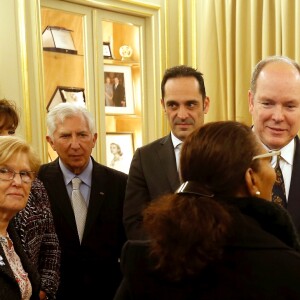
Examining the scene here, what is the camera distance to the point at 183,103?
2.38m

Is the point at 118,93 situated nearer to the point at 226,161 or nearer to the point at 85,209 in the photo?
the point at 85,209

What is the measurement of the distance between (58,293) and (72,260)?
17 centimetres

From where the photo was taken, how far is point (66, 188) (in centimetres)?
247

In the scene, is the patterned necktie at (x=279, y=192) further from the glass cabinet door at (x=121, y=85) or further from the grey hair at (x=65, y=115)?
the glass cabinet door at (x=121, y=85)

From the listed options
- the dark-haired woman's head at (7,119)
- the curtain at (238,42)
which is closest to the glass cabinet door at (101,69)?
the curtain at (238,42)

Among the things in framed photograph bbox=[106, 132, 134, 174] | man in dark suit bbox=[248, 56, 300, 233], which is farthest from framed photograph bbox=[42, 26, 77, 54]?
man in dark suit bbox=[248, 56, 300, 233]

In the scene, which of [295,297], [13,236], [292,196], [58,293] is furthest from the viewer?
[58,293]

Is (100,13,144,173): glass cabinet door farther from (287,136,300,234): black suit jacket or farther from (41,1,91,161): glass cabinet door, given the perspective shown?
(287,136,300,234): black suit jacket

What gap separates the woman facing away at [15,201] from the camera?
1866mm

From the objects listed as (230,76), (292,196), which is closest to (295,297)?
(292,196)

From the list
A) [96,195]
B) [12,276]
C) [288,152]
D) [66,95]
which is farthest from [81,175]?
[66,95]

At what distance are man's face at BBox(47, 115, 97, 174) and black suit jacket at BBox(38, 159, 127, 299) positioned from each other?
0.08m

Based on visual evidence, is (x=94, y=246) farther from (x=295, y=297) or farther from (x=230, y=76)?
(x=230, y=76)

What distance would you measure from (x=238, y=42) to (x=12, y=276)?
2.63 meters
